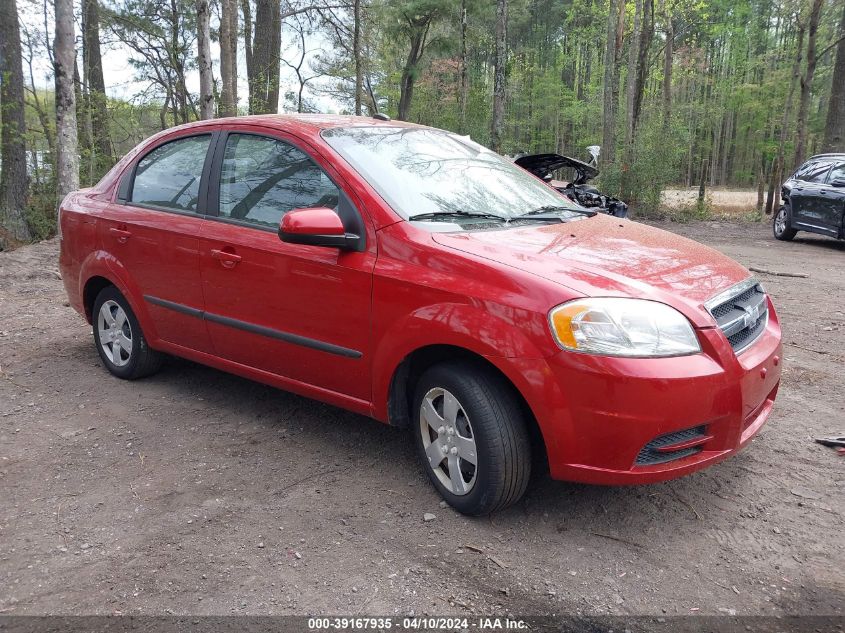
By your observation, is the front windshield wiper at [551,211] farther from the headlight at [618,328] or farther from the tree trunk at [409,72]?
the tree trunk at [409,72]

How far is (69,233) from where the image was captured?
5.00m

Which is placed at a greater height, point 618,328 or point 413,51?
point 413,51

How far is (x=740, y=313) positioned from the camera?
3.01 m

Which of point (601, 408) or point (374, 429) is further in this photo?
point (374, 429)

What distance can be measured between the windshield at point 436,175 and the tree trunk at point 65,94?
8140mm

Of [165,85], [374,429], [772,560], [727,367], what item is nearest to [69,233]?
[374,429]

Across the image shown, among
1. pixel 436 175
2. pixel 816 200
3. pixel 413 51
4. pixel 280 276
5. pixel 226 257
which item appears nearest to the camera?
pixel 280 276

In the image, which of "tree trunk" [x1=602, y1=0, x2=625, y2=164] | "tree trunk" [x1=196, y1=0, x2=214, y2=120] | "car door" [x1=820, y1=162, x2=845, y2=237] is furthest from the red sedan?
"tree trunk" [x1=602, y1=0, x2=625, y2=164]

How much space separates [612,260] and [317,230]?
134cm

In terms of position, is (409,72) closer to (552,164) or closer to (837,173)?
(837,173)

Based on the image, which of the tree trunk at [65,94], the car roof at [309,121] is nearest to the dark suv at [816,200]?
the car roof at [309,121]

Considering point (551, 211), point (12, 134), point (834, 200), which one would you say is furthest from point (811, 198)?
point (12, 134)

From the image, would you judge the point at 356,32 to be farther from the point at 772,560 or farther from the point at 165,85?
the point at 772,560

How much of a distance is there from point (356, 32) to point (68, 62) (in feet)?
36.3
